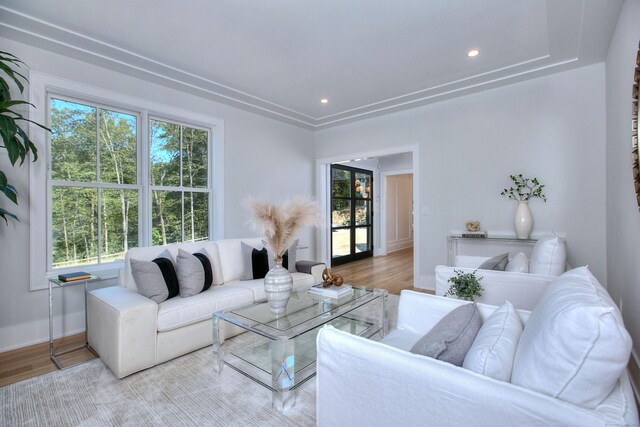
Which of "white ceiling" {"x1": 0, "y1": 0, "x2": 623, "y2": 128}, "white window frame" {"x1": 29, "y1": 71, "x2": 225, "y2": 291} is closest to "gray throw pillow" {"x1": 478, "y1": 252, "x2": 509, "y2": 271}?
"white ceiling" {"x1": 0, "y1": 0, "x2": 623, "y2": 128}

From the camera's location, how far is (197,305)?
254 cm

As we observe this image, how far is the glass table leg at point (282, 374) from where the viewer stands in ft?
5.91

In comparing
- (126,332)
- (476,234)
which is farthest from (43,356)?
(476,234)

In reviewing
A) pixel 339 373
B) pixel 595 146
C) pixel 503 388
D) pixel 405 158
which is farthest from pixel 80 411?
pixel 405 158

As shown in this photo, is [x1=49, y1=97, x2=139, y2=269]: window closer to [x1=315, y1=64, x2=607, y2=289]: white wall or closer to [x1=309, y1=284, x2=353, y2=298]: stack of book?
[x1=309, y1=284, x2=353, y2=298]: stack of book

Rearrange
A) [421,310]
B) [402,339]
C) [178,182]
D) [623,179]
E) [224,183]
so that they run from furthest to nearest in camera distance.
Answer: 1. [224,183]
2. [178,182]
3. [623,179]
4. [421,310]
5. [402,339]

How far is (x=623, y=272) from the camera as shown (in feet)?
7.86

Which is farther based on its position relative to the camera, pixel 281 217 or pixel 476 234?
pixel 476 234

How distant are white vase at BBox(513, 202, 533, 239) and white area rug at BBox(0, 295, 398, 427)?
9.82 ft

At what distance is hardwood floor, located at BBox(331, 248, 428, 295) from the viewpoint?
4.81 metres

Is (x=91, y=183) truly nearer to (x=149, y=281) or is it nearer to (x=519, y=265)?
(x=149, y=281)

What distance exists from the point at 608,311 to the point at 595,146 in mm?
3483

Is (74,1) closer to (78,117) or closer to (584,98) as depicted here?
(78,117)

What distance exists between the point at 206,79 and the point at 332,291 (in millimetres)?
2893
